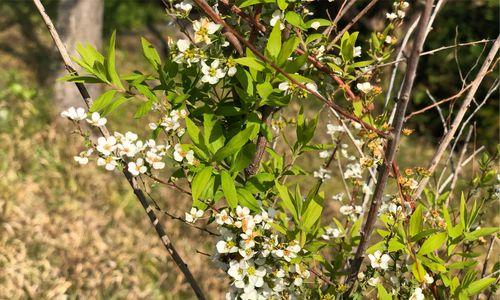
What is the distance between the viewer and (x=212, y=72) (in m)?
1.63

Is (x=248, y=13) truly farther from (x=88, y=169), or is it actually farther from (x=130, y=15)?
(x=130, y=15)

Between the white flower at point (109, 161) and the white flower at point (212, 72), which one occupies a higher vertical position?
the white flower at point (212, 72)

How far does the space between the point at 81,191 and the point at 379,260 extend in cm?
400

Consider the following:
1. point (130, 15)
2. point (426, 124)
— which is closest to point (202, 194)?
point (426, 124)

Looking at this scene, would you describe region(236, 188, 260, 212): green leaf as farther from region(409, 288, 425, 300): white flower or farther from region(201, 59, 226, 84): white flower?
region(409, 288, 425, 300): white flower

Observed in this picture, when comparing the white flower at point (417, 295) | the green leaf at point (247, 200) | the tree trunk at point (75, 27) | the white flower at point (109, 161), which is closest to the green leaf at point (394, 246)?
the white flower at point (417, 295)

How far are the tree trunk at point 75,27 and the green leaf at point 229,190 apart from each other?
5190 millimetres

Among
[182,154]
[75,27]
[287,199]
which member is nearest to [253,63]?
[182,154]

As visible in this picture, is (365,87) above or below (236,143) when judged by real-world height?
above

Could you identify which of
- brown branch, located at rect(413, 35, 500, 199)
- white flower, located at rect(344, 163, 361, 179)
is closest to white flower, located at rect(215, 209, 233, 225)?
brown branch, located at rect(413, 35, 500, 199)

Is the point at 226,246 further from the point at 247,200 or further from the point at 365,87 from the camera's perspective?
the point at 365,87

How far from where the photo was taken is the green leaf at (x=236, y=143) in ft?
5.06

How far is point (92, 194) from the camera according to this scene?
5.15 metres

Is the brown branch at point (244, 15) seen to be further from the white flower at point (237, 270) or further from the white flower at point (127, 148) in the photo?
the white flower at point (237, 270)
